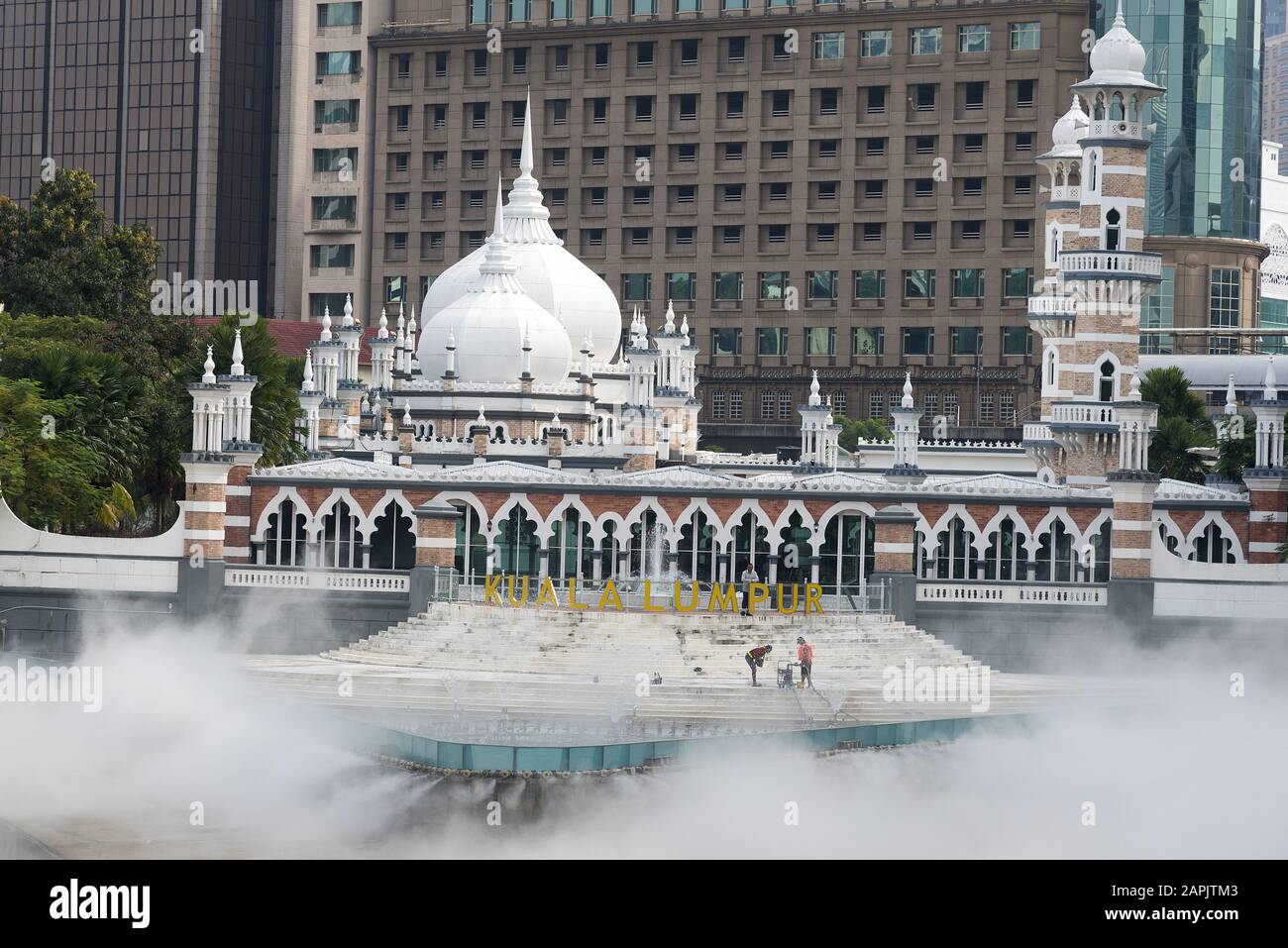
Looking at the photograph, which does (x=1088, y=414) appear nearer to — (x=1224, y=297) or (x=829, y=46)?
(x=1224, y=297)

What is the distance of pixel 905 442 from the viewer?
218ft

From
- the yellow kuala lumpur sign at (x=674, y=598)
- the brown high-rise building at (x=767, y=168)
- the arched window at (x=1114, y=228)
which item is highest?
the brown high-rise building at (x=767, y=168)

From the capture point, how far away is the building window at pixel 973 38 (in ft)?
453

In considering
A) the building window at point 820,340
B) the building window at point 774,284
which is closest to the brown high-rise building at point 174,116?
the building window at point 774,284

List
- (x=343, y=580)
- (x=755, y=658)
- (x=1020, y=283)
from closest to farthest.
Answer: (x=755, y=658), (x=343, y=580), (x=1020, y=283)

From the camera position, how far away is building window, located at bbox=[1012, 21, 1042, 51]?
137 meters

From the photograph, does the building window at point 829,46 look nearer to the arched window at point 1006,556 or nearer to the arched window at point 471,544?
the arched window at point 1006,556

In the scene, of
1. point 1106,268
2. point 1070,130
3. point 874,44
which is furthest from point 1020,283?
point 1106,268

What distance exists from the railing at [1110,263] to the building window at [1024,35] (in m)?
69.9

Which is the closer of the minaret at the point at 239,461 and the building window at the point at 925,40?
the minaret at the point at 239,461

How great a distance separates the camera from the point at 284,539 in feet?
205

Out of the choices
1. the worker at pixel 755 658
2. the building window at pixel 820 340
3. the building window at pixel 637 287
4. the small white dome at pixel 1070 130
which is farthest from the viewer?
the building window at pixel 637 287

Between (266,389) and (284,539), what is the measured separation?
10183 mm

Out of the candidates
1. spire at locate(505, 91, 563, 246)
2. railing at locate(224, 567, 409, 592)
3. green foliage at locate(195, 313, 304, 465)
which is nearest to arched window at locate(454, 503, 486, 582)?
railing at locate(224, 567, 409, 592)
